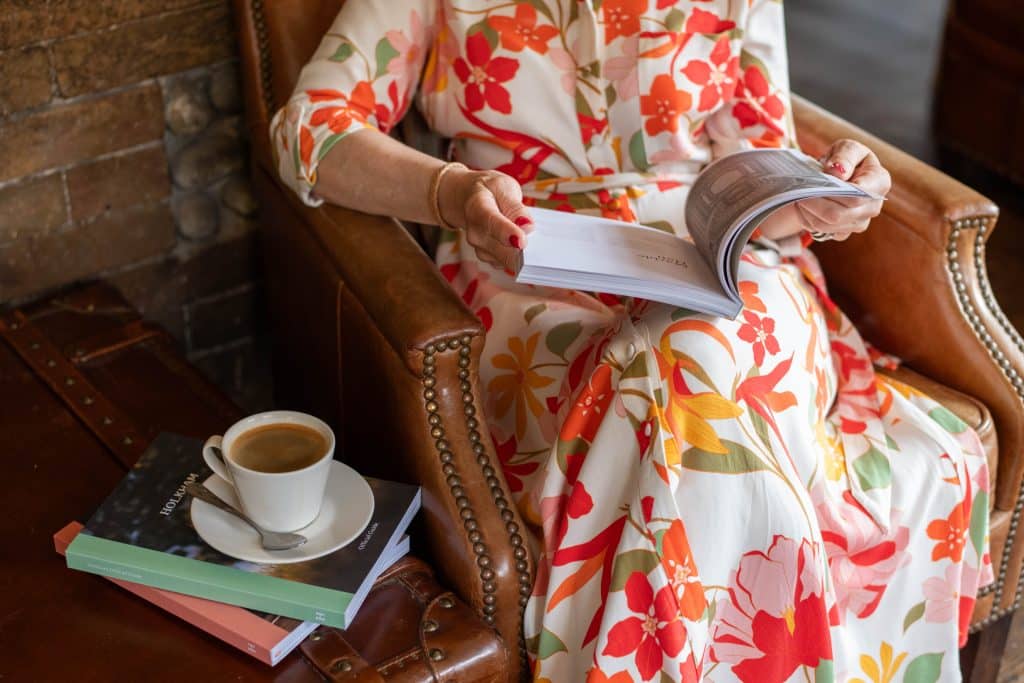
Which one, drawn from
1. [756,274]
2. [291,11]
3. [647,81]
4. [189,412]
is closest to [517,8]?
[647,81]

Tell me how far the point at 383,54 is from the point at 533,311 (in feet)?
1.23

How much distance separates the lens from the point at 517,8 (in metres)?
1.49

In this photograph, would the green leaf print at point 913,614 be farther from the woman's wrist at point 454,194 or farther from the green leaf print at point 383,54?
the green leaf print at point 383,54

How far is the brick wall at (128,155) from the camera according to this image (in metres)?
1.63

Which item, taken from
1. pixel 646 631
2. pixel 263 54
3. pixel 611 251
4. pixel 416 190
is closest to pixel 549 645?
pixel 646 631

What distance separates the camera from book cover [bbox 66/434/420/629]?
120 cm

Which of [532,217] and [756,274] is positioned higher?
[532,217]

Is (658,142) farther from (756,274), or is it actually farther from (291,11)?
(291,11)

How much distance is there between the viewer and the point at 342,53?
4.81 feet

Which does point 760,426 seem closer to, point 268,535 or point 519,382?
point 519,382

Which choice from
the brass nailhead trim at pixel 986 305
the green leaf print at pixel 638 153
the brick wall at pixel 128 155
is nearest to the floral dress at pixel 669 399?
the green leaf print at pixel 638 153

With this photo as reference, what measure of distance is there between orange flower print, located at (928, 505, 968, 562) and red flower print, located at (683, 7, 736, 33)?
671 mm

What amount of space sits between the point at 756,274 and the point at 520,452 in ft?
1.16

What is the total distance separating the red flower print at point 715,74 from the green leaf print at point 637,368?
432 millimetres
